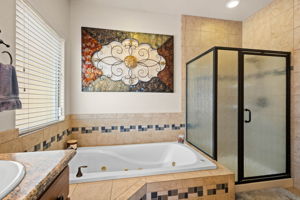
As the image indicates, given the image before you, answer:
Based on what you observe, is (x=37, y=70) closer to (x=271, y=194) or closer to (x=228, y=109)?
(x=228, y=109)

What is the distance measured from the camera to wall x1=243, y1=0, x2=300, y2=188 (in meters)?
1.86

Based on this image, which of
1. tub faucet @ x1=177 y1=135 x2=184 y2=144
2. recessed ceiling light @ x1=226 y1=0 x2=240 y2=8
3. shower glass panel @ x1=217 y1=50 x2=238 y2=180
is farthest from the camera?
tub faucet @ x1=177 y1=135 x2=184 y2=144

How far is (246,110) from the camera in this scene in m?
1.85

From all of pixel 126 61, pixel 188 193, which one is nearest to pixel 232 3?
pixel 126 61

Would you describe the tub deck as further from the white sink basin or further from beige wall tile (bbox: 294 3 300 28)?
beige wall tile (bbox: 294 3 300 28)

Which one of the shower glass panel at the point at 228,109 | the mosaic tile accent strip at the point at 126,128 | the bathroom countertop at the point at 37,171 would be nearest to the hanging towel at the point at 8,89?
the bathroom countertop at the point at 37,171

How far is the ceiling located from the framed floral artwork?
38 centimetres

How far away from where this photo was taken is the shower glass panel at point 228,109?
1778 mm

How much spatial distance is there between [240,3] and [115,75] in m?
2.12

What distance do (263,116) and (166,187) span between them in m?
1.60

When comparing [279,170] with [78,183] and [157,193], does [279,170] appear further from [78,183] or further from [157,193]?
[78,183]

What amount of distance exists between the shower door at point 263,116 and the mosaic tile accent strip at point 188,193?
0.65 m

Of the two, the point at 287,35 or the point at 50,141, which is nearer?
the point at 50,141

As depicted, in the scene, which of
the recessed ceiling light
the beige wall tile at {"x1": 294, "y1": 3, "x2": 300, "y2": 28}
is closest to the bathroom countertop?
the recessed ceiling light
